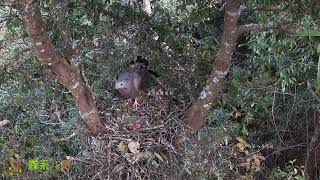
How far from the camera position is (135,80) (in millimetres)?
2277

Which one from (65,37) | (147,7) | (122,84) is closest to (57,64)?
(65,37)

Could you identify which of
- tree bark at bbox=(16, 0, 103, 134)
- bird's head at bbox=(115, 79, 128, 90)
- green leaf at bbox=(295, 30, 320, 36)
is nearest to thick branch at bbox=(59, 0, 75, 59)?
tree bark at bbox=(16, 0, 103, 134)

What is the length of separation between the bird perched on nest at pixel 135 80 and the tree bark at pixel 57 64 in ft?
0.74

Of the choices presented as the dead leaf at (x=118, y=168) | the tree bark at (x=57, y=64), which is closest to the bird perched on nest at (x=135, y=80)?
the tree bark at (x=57, y=64)

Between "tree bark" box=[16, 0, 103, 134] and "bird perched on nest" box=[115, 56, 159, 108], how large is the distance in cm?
23

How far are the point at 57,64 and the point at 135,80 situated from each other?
22.0 inches

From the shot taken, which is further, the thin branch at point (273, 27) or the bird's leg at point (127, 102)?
the bird's leg at point (127, 102)

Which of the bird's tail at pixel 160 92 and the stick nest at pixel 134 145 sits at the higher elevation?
the bird's tail at pixel 160 92

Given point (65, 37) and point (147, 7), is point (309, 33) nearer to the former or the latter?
point (65, 37)

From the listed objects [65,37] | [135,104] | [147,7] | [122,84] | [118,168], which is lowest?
[118,168]

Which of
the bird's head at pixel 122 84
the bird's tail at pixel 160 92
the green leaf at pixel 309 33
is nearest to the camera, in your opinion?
the green leaf at pixel 309 33

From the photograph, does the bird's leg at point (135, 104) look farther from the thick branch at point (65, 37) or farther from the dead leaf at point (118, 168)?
the thick branch at point (65, 37)

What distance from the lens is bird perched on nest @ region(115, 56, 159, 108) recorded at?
7.47ft

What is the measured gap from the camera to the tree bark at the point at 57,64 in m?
1.60
